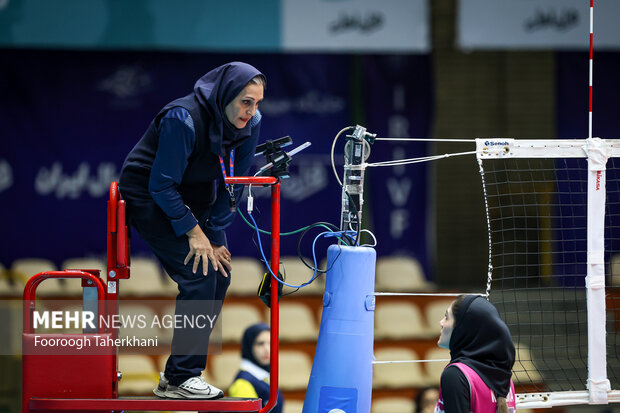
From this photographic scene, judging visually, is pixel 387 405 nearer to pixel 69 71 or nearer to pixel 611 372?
pixel 611 372

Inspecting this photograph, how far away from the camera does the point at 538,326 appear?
30.7ft

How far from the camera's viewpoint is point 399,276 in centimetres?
1014

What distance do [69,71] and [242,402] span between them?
289 inches

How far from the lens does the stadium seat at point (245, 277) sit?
9.41 meters

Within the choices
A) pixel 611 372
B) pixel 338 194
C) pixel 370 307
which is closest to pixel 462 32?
pixel 338 194

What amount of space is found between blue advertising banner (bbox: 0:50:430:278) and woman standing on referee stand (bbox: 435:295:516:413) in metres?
6.46

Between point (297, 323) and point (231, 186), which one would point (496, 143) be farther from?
point (297, 323)

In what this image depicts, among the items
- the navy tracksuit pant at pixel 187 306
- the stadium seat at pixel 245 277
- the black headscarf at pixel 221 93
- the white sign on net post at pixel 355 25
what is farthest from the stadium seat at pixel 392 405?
the black headscarf at pixel 221 93

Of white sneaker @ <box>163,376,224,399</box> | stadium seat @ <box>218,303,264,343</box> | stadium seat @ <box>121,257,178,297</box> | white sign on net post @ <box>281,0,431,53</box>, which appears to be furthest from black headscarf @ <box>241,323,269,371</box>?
white sign on net post @ <box>281,0,431,53</box>

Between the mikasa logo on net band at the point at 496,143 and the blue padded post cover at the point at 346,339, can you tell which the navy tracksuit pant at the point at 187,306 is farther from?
the mikasa logo on net band at the point at 496,143

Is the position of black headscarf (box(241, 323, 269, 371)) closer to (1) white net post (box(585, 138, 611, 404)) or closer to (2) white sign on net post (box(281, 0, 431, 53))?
(1) white net post (box(585, 138, 611, 404))

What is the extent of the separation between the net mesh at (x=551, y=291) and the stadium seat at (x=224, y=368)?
9.15 feet

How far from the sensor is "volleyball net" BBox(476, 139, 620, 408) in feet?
16.6

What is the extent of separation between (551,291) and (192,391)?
604cm
